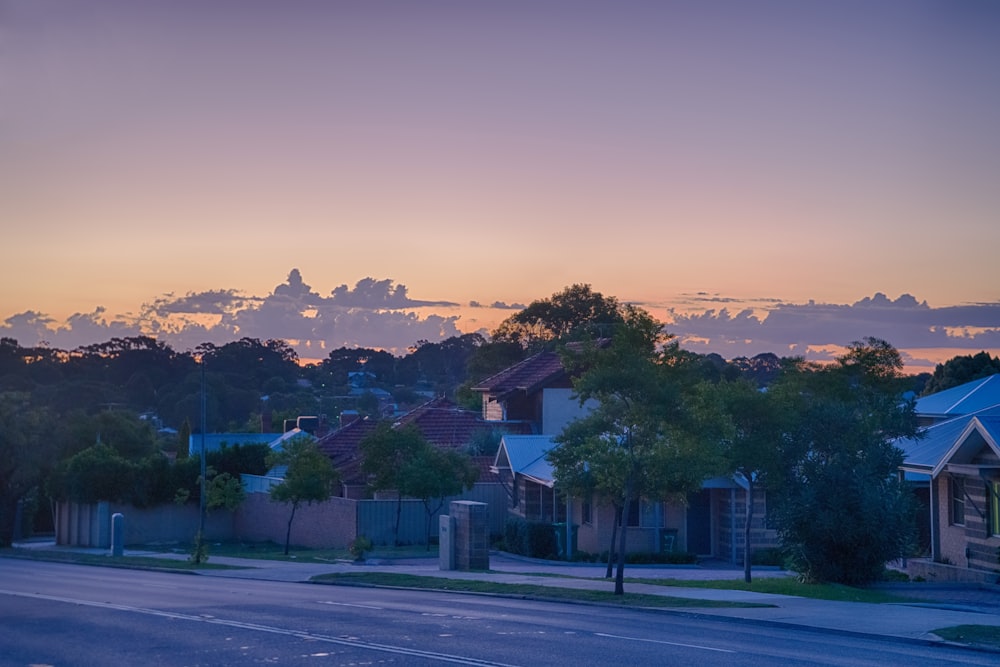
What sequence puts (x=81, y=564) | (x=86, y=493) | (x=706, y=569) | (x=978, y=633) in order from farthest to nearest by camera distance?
(x=86, y=493), (x=81, y=564), (x=706, y=569), (x=978, y=633)

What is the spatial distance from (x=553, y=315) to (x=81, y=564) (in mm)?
55989

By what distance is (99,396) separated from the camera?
10812cm

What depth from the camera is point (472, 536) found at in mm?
30297

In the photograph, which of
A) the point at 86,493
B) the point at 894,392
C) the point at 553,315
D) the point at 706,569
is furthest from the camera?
the point at 553,315

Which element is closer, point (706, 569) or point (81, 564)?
point (706, 569)

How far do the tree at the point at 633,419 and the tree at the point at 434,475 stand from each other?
15.5 metres

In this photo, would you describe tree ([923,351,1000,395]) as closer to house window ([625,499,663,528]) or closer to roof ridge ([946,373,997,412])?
roof ridge ([946,373,997,412])

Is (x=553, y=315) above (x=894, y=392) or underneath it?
above

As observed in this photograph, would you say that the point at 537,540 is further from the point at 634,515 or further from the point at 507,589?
the point at 507,589

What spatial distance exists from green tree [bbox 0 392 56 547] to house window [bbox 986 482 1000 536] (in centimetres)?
4092

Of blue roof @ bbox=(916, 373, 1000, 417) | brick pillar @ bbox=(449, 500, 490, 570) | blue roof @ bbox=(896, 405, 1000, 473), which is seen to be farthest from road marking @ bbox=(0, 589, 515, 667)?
blue roof @ bbox=(916, 373, 1000, 417)

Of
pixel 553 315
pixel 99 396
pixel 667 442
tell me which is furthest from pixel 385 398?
pixel 667 442

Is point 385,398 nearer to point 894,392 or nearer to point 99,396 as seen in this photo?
point 99,396

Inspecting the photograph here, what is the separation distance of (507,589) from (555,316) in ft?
220
